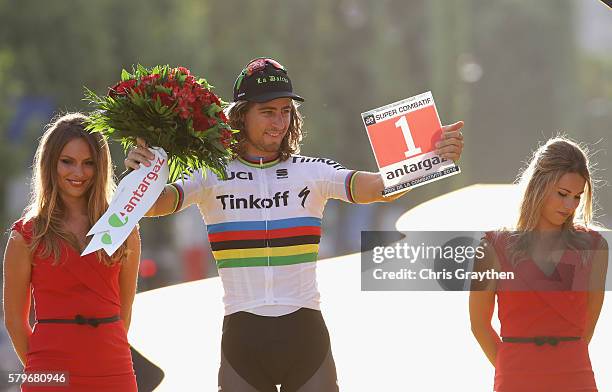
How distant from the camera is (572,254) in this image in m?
4.87

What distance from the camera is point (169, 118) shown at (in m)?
4.79

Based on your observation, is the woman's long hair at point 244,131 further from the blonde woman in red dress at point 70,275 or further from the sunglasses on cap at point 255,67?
the blonde woman in red dress at point 70,275

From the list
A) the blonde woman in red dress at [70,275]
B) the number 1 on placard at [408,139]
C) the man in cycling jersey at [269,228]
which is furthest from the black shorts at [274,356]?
the number 1 on placard at [408,139]

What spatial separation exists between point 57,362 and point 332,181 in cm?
124

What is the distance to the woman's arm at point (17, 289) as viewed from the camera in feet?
15.7

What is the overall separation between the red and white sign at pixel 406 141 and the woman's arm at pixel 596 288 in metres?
0.65

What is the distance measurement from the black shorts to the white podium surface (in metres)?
1.48

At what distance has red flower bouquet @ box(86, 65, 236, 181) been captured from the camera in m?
4.80

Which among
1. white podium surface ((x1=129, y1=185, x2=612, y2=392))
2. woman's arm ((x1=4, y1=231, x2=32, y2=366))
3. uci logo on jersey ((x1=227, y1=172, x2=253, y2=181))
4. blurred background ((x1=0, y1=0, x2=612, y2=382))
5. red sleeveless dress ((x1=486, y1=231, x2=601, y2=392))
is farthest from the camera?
blurred background ((x1=0, y1=0, x2=612, y2=382))

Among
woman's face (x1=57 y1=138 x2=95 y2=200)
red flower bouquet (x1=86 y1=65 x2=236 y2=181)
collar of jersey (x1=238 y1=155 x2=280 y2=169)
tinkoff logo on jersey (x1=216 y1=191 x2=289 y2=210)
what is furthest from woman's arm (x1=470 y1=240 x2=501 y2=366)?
woman's face (x1=57 y1=138 x2=95 y2=200)

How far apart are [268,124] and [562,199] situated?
1.14m

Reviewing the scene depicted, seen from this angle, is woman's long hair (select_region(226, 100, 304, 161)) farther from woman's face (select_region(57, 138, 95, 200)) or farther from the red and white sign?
woman's face (select_region(57, 138, 95, 200))

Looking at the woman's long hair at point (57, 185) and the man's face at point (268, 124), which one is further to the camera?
the man's face at point (268, 124)

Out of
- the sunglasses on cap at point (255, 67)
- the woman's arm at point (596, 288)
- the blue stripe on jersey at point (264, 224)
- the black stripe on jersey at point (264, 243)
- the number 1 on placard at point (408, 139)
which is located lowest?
the woman's arm at point (596, 288)
